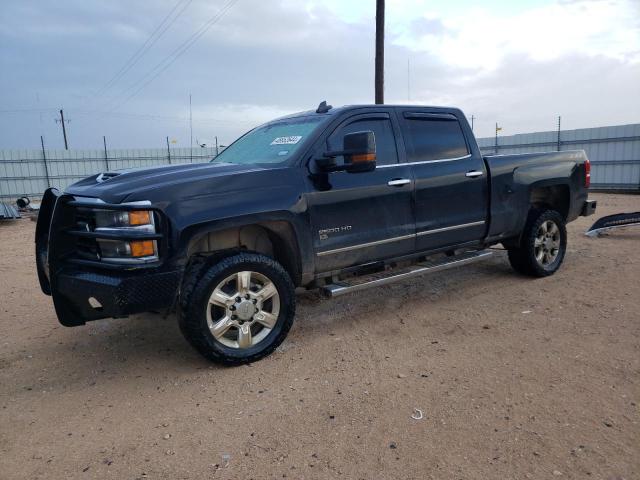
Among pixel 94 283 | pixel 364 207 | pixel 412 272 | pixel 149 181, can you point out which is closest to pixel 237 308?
pixel 94 283

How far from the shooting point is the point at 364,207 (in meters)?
4.08

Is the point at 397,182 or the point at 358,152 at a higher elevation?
the point at 358,152

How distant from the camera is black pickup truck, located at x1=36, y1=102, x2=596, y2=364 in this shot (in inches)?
126

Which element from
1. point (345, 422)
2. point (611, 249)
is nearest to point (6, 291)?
point (345, 422)

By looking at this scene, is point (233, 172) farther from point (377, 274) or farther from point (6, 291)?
point (6, 291)

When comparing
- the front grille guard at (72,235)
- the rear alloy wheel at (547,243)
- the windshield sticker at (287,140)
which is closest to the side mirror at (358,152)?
the windshield sticker at (287,140)

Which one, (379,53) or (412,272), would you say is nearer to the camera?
(412,272)

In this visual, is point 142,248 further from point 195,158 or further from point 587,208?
point 195,158

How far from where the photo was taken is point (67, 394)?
3.29m

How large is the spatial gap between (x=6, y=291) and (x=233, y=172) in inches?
167

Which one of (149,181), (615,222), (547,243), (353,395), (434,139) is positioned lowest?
(353,395)

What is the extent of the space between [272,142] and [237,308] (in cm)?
163

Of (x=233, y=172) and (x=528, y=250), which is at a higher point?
(x=233, y=172)

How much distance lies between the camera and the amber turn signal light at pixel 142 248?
3.13 meters
